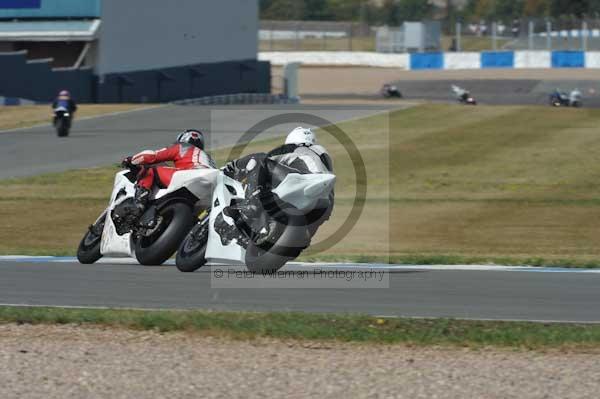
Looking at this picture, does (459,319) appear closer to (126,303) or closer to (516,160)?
(126,303)

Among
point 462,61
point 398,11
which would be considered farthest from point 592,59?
point 398,11

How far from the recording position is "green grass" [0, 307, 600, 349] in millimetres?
9555

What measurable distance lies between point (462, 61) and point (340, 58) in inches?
480

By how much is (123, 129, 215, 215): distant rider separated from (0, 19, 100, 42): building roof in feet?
129

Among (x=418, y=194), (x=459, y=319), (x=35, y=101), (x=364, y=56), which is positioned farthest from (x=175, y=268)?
(x=364, y=56)

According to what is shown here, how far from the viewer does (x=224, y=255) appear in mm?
12344

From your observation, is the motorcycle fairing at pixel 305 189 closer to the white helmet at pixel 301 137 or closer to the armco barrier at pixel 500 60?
Answer: the white helmet at pixel 301 137

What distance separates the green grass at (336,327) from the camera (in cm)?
955

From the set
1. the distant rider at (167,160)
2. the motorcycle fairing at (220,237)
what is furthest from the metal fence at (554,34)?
the motorcycle fairing at (220,237)

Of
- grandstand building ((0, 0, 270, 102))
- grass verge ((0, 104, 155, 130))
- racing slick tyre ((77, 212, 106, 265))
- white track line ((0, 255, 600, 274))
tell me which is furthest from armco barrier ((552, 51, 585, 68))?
racing slick tyre ((77, 212, 106, 265))

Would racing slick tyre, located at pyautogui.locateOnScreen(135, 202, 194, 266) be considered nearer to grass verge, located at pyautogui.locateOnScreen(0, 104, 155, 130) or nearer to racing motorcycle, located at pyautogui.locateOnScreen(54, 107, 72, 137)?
racing motorcycle, located at pyautogui.locateOnScreen(54, 107, 72, 137)

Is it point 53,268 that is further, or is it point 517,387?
point 53,268

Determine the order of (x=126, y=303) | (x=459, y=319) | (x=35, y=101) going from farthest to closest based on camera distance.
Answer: (x=35, y=101)
(x=126, y=303)
(x=459, y=319)

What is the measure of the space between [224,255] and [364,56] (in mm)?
80261
